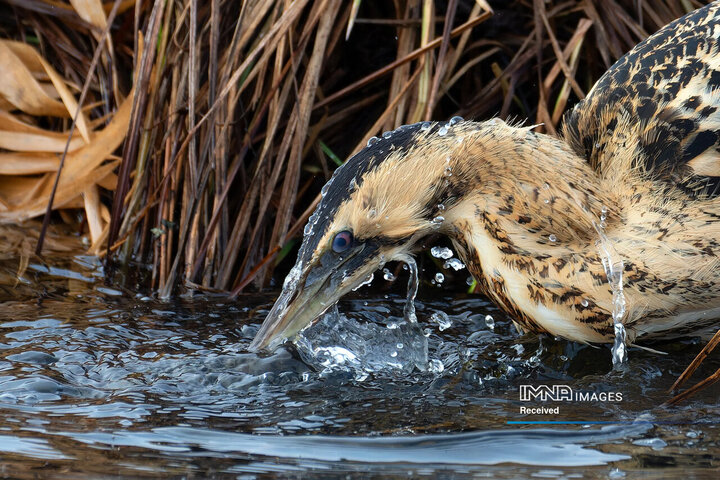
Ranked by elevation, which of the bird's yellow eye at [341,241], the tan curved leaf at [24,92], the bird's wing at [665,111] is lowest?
the bird's yellow eye at [341,241]

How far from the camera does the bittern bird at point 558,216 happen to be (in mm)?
3059

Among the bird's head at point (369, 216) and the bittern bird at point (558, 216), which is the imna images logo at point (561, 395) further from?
the bird's head at point (369, 216)

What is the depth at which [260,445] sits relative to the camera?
2.35 meters

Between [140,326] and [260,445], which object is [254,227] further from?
[260,445]

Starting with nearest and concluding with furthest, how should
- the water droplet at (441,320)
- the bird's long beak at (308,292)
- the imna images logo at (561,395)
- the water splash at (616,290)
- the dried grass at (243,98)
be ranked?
1. the imna images logo at (561,395)
2. the water splash at (616,290)
3. the bird's long beak at (308,292)
4. the water droplet at (441,320)
5. the dried grass at (243,98)

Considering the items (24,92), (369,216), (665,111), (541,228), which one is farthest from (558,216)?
(24,92)

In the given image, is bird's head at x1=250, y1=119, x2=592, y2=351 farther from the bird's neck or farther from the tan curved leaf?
the tan curved leaf

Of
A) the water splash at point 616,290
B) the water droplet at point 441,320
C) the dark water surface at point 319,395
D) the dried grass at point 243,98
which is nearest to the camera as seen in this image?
the dark water surface at point 319,395

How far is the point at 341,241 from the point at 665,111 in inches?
45.2

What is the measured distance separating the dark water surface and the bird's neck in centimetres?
18

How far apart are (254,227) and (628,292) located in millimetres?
1720

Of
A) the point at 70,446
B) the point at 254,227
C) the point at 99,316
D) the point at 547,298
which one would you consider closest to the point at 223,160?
the point at 254,227

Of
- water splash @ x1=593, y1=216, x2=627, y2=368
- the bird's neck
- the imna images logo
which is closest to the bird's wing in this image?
the bird's neck

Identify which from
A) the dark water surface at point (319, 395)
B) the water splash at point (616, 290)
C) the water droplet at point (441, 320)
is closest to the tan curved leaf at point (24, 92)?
the dark water surface at point (319, 395)
